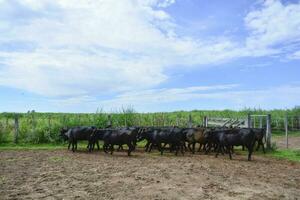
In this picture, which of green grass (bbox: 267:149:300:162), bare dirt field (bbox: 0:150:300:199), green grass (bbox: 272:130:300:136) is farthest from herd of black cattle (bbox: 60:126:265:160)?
green grass (bbox: 272:130:300:136)

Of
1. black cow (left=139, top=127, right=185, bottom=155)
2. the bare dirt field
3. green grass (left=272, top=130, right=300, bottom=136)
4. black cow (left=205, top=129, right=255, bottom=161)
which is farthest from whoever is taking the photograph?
green grass (left=272, top=130, right=300, bottom=136)

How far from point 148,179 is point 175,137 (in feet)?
24.0

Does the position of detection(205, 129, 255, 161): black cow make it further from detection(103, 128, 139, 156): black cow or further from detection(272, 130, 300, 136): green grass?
detection(272, 130, 300, 136): green grass

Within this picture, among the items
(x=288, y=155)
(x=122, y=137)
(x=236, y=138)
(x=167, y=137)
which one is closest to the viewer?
(x=236, y=138)

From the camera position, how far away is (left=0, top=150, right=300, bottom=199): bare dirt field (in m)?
9.06

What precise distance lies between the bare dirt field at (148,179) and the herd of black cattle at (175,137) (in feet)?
3.94

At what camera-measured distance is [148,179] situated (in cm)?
1079

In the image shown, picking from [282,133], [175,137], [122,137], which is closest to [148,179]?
[122,137]

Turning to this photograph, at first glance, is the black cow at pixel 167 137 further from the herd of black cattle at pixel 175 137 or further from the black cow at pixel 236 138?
the black cow at pixel 236 138

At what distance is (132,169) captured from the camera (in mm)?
12750

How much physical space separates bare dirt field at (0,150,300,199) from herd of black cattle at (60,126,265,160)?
1202mm

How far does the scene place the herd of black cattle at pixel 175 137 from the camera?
54.1ft

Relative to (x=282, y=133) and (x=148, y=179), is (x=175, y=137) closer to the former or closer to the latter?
(x=148, y=179)

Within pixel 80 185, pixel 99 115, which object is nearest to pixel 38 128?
pixel 99 115
